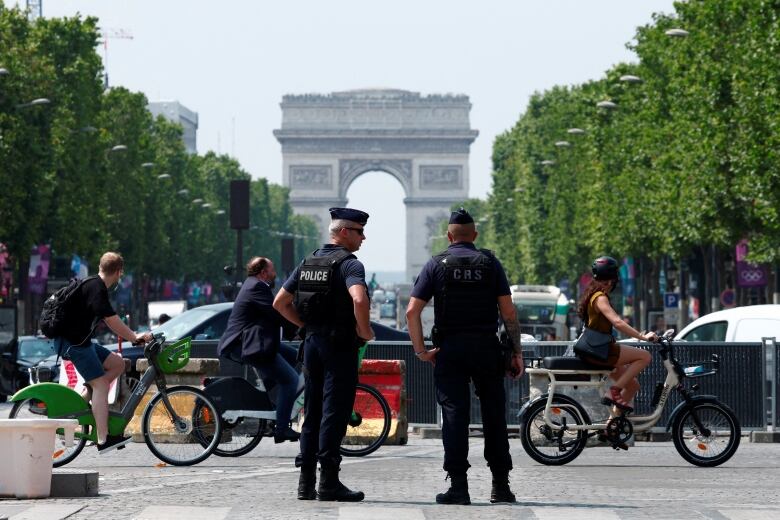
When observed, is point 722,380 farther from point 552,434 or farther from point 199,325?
point 199,325

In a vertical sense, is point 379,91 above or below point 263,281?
above

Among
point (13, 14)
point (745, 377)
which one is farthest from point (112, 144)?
point (745, 377)

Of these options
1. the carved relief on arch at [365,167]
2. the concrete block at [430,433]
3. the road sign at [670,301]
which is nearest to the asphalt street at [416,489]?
the concrete block at [430,433]

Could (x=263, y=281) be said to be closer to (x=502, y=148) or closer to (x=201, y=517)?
(x=201, y=517)

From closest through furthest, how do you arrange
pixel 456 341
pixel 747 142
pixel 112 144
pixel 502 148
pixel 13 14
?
pixel 456 341 → pixel 747 142 → pixel 13 14 → pixel 112 144 → pixel 502 148

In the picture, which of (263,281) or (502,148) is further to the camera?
(502,148)

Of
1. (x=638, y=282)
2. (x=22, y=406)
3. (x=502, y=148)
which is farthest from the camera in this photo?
(x=502, y=148)

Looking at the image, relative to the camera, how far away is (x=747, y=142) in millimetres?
42312

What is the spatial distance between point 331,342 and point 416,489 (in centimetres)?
173

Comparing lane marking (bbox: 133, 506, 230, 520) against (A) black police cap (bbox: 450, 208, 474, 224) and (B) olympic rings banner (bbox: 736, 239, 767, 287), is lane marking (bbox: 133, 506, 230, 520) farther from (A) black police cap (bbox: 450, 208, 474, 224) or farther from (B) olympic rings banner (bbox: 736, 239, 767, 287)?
(B) olympic rings banner (bbox: 736, 239, 767, 287)

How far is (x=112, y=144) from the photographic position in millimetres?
75125

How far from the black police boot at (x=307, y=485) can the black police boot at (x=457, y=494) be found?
831mm

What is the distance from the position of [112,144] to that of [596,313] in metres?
59.5

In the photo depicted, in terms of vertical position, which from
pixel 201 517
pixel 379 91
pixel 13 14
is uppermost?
pixel 379 91
